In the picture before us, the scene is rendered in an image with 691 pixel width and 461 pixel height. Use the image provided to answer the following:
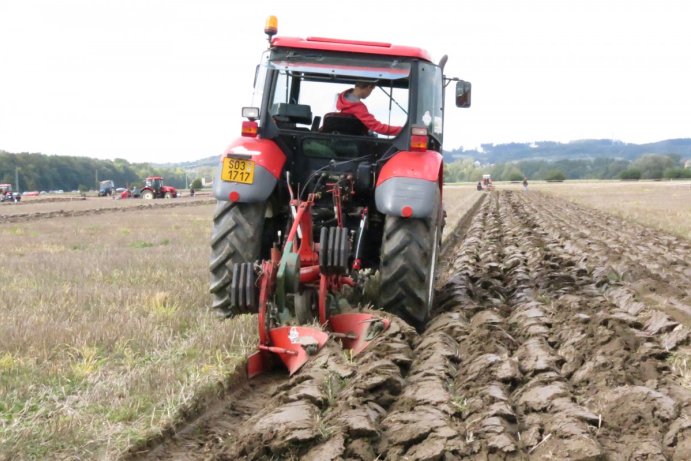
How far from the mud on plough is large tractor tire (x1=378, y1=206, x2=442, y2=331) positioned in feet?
1.04

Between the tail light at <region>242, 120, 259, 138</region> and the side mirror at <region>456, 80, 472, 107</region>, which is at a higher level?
the side mirror at <region>456, 80, 472, 107</region>

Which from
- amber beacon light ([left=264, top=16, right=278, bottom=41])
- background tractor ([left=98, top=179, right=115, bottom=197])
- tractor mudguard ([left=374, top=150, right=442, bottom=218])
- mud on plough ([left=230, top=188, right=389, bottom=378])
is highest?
amber beacon light ([left=264, top=16, right=278, bottom=41])

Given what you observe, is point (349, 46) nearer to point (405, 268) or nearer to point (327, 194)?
point (327, 194)

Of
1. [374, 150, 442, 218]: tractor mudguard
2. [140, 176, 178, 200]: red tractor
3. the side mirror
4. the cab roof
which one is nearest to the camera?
[374, 150, 442, 218]: tractor mudguard

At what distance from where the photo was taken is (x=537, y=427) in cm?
309

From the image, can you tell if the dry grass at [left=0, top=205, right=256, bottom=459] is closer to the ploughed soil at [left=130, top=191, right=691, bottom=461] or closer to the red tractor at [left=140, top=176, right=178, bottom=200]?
the ploughed soil at [left=130, top=191, right=691, bottom=461]

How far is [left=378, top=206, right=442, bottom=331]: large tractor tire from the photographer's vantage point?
5.04 m

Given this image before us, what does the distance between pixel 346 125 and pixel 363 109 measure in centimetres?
19

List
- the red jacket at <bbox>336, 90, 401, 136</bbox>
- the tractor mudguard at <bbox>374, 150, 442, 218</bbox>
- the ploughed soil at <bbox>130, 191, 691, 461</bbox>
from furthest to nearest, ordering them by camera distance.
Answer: the red jacket at <bbox>336, 90, 401, 136</bbox> < the tractor mudguard at <bbox>374, 150, 442, 218</bbox> < the ploughed soil at <bbox>130, 191, 691, 461</bbox>

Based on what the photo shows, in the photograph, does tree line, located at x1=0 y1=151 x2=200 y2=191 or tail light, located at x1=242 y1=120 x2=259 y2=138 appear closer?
tail light, located at x1=242 y1=120 x2=259 y2=138

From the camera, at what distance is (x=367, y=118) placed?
5.63m

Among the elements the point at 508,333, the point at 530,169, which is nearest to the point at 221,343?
the point at 508,333

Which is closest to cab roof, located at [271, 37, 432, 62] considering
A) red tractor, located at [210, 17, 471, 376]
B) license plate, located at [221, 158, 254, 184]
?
red tractor, located at [210, 17, 471, 376]

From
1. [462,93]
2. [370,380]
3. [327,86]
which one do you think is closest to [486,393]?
[370,380]
